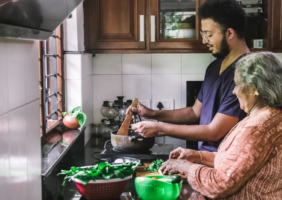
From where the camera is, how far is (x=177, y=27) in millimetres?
2705

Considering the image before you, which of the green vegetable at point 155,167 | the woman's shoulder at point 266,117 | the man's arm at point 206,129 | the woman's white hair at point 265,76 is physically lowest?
the green vegetable at point 155,167

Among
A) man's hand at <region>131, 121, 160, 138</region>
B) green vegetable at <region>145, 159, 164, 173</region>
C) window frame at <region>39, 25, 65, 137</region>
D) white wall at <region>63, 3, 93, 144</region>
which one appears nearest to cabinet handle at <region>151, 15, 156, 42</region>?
white wall at <region>63, 3, 93, 144</region>

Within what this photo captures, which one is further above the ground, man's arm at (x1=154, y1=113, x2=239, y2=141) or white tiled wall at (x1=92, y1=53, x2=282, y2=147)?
white tiled wall at (x1=92, y1=53, x2=282, y2=147)

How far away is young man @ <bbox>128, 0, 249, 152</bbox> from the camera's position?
195 cm

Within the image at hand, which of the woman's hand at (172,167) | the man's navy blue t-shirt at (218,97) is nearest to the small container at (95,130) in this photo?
the man's navy blue t-shirt at (218,97)

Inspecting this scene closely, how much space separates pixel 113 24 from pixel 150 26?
0.26m

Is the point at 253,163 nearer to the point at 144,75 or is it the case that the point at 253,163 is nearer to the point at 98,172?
the point at 98,172

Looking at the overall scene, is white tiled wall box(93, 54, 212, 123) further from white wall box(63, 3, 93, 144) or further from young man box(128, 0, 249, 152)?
young man box(128, 0, 249, 152)

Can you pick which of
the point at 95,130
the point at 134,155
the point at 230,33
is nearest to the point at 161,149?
the point at 134,155

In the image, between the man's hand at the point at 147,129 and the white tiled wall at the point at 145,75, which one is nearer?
the man's hand at the point at 147,129

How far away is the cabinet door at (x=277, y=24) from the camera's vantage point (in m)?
2.69

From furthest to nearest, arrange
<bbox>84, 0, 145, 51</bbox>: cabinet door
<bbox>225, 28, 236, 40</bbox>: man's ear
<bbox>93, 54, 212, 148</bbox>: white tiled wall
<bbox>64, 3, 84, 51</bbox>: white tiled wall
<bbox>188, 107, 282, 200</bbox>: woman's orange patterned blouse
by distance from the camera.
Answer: <bbox>93, 54, 212, 148</bbox>: white tiled wall, <bbox>84, 0, 145, 51</bbox>: cabinet door, <bbox>64, 3, 84, 51</bbox>: white tiled wall, <bbox>225, 28, 236, 40</bbox>: man's ear, <bbox>188, 107, 282, 200</bbox>: woman's orange patterned blouse

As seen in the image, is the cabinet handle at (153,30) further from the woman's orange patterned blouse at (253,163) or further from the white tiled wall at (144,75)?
the woman's orange patterned blouse at (253,163)

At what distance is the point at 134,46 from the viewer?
8.84 ft
